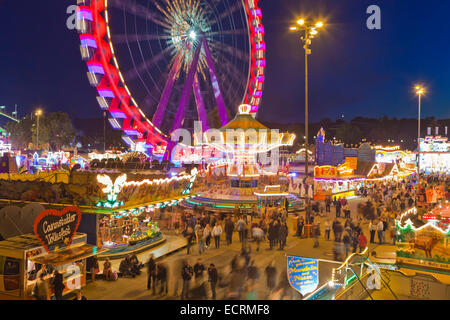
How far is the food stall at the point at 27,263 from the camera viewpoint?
6941mm

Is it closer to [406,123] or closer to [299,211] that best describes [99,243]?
[299,211]

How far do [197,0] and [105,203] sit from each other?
61.8ft

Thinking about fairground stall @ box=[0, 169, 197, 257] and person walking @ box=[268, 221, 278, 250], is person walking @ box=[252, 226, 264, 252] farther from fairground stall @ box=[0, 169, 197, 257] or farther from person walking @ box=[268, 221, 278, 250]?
fairground stall @ box=[0, 169, 197, 257]

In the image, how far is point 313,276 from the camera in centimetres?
714

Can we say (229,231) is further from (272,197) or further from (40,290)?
(40,290)

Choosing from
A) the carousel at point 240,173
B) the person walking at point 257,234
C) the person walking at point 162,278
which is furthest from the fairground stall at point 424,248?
the carousel at point 240,173

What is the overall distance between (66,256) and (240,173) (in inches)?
547

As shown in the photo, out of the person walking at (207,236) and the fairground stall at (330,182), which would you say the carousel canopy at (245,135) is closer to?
the fairground stall at (330,182)

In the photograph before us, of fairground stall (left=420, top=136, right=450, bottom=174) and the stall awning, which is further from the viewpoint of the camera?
fairground stall (left=420, top=136, right=450, bottom=174)

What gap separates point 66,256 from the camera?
7.52 metres

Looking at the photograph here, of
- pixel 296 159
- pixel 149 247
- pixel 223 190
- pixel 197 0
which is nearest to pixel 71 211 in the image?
pixel 149 247

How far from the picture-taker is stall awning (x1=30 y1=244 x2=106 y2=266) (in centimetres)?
705

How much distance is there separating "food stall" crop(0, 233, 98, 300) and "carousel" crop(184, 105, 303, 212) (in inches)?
417

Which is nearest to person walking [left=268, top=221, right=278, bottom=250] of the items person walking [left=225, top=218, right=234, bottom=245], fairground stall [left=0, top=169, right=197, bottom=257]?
person walking [left=225, top=218, right=234, bottom=245]
